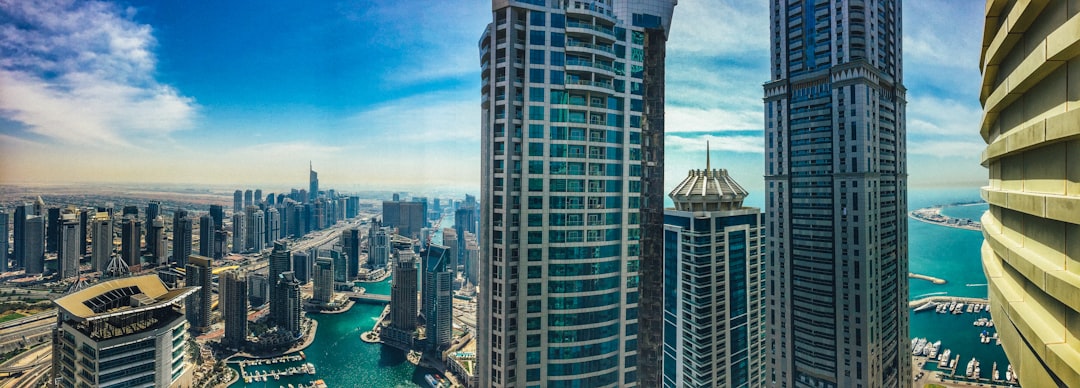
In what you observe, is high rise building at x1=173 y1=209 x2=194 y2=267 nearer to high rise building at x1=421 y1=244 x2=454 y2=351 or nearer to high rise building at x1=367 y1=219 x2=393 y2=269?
high rise building at x1=367 y1=219 x2=393 y2=269

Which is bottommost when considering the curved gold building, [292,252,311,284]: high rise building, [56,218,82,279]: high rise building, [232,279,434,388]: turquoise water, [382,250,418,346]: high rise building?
[232,279,434,388]: turquoise water

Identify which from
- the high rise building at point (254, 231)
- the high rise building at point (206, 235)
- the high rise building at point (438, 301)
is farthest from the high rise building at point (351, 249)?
the high rise building at point (206, 235)

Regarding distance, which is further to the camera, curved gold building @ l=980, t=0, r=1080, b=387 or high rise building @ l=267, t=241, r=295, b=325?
high rise building @ l=267, t=241, r=295, b=325

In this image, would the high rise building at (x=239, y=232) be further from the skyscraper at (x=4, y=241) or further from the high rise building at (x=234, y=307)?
the skyscraper at (x=4, y=241)

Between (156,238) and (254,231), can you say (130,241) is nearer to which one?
(156,238)

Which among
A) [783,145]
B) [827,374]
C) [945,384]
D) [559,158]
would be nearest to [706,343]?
[827,374]

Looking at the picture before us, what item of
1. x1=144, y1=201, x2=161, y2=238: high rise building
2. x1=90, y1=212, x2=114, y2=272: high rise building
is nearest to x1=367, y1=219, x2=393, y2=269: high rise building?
x1=144, y1=201, x2=161, y2=238: high rise building

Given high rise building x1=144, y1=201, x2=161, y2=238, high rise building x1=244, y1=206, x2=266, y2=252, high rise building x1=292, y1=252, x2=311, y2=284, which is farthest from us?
high rise building x1=292, y1=252, x2=311, y2=284
